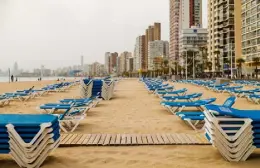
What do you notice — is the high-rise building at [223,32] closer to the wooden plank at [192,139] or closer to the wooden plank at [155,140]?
the wooden plank at [192,139]

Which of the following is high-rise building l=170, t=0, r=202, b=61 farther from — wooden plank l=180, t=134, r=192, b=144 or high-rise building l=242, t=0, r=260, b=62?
wooden plank l=180, t=134, r=192, b=144

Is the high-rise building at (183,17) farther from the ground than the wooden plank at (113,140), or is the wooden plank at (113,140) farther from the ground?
the high-rise building at (183,17)

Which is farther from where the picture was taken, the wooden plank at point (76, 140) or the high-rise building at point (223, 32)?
the high-rise building at point (223, 32)

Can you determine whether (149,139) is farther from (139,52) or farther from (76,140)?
(139,52)

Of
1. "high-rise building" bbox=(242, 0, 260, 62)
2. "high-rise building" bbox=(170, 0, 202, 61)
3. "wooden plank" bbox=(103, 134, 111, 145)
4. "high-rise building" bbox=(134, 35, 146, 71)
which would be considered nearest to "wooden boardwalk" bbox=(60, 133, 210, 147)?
"wooden plank" bbox=(103, 134, 111, 145)

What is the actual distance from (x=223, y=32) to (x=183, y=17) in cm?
4540

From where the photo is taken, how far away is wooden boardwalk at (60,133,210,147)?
5.90m

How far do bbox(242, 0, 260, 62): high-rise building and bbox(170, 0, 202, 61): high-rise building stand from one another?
5453 centimetres

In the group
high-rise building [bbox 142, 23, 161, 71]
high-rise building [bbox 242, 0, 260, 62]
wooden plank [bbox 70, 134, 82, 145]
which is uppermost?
high-rise building [bbox 142, 23, 161, 71]

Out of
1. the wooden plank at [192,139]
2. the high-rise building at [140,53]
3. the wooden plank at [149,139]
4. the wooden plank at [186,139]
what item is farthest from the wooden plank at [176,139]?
the high-rise building at [140,53]

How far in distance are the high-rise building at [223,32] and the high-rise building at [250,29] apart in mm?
5152

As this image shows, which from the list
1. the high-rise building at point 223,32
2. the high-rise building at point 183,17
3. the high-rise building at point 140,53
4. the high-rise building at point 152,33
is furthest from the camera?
the high-rise building at point 152,33

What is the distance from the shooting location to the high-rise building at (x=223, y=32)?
80.7 meters

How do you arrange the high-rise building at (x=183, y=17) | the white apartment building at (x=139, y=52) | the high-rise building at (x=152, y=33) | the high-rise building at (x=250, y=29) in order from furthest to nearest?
the high-rise building at (x=152, y=33) → the white apartment building at (x=139, y=52) → the high-rise building at (x=183, y=17) → the high-rise building at (x=250, y=29)
